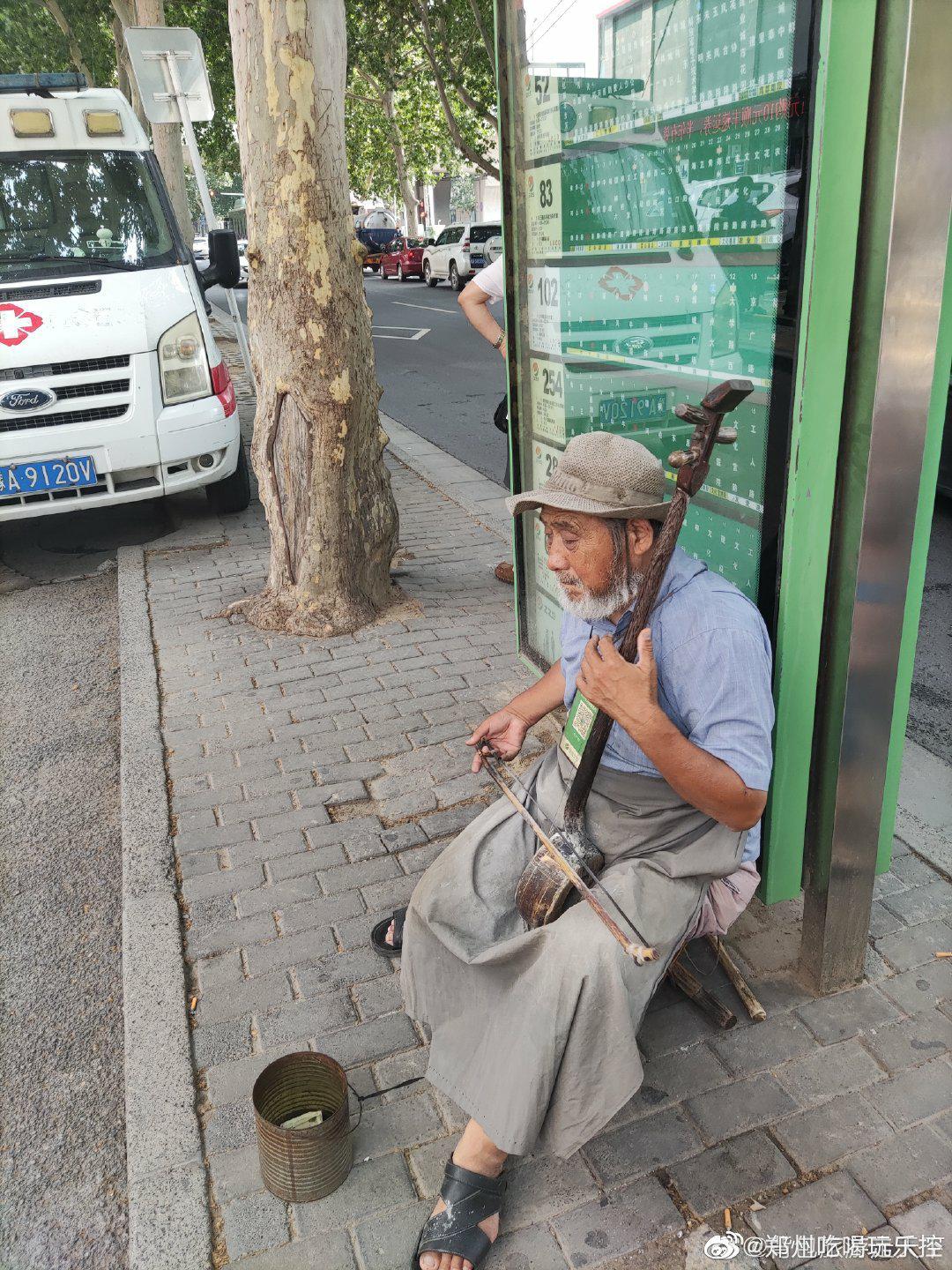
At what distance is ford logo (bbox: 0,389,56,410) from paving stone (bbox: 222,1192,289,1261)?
499 centimetres

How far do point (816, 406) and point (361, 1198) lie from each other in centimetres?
198

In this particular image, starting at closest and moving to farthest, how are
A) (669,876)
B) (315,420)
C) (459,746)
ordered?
(669,876) → (459,746) → (315,420)

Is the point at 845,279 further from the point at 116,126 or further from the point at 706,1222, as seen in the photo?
the point at 116,126

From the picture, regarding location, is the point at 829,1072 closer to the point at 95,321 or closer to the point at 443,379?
the point at 95,321

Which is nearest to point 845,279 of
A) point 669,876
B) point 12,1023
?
point 669,876

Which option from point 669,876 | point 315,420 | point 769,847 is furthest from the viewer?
point 315,420

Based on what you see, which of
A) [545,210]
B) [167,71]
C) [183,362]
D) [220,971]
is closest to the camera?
[220,971]

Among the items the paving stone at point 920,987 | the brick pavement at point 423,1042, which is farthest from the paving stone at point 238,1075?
the paving stone at point 920,987

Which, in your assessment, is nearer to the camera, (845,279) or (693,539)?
(845,279)

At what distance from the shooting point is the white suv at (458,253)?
28.6m

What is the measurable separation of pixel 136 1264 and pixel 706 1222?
1.20 meters

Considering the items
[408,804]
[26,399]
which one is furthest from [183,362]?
[408,804]

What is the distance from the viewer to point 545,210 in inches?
141

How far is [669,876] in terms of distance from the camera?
2285 mm
